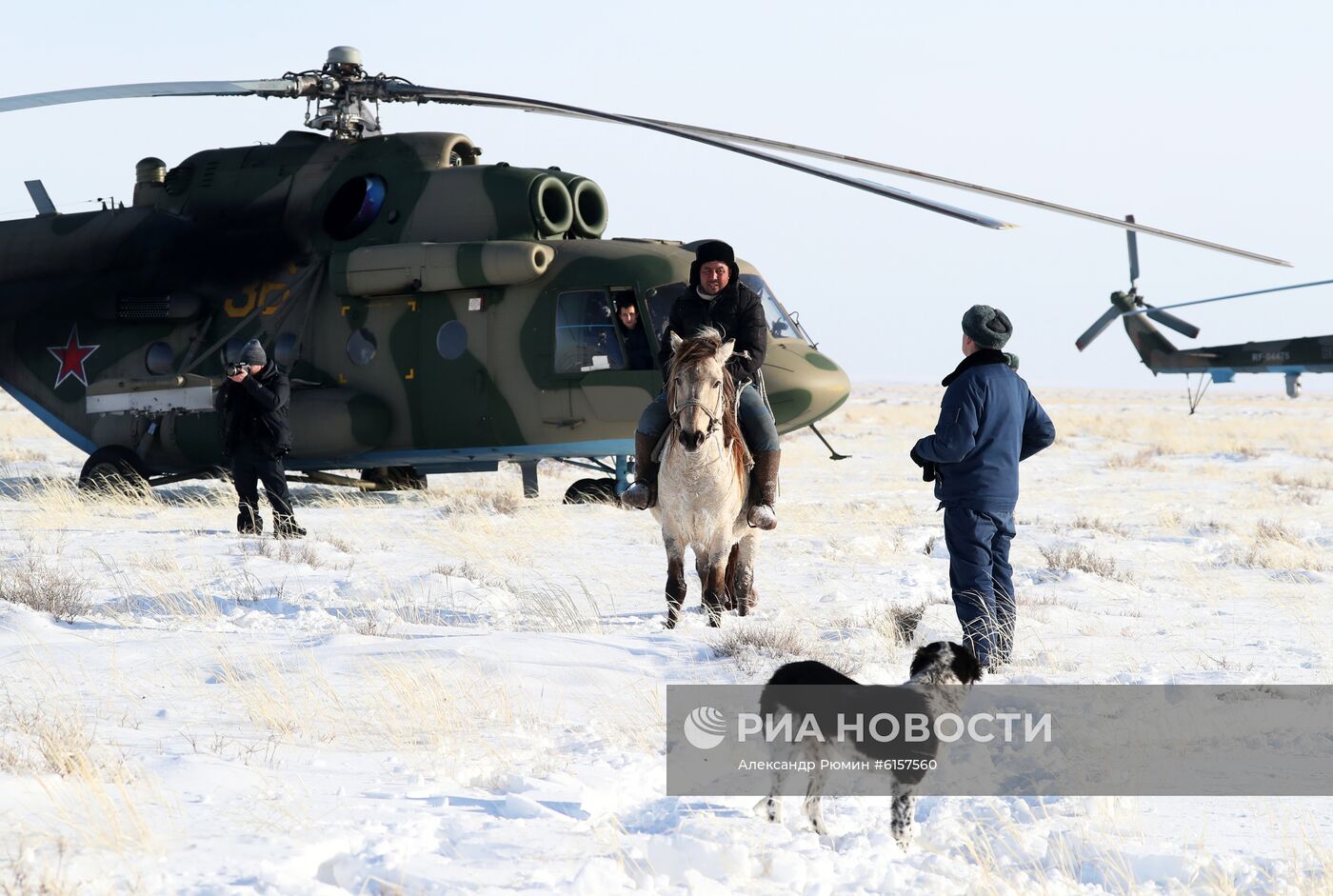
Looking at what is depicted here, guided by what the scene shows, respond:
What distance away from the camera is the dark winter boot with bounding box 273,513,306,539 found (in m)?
10.2

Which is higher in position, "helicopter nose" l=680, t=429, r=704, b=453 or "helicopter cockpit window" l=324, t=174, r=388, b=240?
"helicopter cockpit window" l=324, t=174, r=388, b=240

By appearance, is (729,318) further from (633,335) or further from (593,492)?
(593,492)

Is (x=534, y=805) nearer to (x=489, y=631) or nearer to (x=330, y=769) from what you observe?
(x=330, y=769)

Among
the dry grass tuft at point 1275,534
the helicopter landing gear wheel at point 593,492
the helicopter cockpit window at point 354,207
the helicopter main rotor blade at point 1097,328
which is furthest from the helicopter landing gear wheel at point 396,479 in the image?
the helicopter main rotor blade at point 1097,328

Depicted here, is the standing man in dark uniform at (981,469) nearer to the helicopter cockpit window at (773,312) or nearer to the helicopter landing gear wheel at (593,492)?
the helicopter cockpit window at (773,312)

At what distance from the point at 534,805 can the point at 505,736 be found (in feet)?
2.66

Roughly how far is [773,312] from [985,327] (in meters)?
6.57

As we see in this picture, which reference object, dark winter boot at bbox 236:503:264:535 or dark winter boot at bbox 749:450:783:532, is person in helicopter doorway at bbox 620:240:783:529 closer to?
dark winter boot at bbox 749:450:783:532

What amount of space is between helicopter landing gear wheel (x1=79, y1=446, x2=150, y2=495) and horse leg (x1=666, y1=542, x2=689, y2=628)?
26.0ft

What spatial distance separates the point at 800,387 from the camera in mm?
11969

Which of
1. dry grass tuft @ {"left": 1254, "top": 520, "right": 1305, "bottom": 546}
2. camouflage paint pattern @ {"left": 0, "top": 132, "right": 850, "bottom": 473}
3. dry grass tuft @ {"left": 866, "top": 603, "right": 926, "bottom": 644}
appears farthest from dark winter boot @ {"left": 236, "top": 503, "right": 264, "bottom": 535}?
dry grass tuft @ {"left": 1254, "top": 520, "right": 1305, "bottom": 546}

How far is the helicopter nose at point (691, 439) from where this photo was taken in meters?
6.52

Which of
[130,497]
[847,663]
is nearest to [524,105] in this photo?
[130,497]

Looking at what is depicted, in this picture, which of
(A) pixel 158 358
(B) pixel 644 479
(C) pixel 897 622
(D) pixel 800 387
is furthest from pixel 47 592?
(A) pixel 158 358
